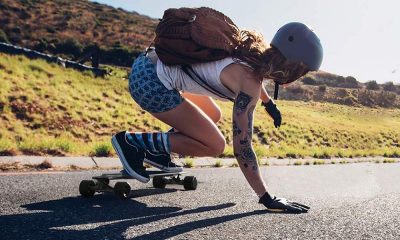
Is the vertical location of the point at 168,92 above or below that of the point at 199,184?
above

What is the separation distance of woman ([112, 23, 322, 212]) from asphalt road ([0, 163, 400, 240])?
27cm

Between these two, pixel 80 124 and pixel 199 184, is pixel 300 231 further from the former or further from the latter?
pixel 80 124

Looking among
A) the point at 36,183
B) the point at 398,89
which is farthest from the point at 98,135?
the point at 398,89

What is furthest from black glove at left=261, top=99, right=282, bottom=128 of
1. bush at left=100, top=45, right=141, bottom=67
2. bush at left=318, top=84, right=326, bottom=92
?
bush at left=318, top=84, right=326, bottom=92

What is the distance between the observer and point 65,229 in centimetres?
253

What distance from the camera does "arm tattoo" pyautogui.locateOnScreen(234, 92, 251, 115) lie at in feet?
10.7

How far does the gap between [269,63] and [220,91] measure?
0.50 meters

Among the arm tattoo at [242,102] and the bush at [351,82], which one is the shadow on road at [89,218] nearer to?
the arm tattoo at [242,102]

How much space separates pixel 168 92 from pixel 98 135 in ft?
28.3

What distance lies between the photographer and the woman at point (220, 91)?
327cm

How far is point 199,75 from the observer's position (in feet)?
11.6

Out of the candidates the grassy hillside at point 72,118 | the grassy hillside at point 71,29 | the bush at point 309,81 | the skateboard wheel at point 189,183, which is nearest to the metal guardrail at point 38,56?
the grassy hillside at point 72,118

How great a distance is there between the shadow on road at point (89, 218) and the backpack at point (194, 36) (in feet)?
3.74

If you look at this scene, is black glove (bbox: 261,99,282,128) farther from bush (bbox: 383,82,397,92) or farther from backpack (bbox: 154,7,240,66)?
bush (bbox: 383,82,397,92)
